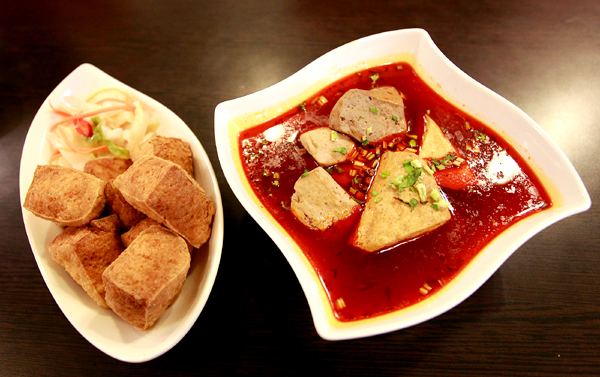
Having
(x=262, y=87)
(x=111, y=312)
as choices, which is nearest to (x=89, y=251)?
(x=111, y=312)

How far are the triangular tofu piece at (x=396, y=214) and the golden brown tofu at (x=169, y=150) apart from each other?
1093 millimetres

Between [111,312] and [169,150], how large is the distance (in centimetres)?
93

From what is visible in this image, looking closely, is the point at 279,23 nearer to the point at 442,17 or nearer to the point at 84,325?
the point at 442,17

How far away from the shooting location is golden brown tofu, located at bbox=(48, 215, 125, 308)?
1.71 m

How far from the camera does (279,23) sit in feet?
9.96

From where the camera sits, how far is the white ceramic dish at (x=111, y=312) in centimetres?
163

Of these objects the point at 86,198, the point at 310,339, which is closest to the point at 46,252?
the point at 86,198

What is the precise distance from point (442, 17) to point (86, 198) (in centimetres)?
314

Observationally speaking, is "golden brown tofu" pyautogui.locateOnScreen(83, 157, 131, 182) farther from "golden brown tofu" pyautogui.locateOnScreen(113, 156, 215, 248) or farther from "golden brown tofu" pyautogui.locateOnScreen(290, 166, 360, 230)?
"golden brown tofu" pyautogui.locateOnScreen(290, 166, 360, 230)

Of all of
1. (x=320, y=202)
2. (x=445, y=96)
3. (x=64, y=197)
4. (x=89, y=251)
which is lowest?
(x=89, y=251)

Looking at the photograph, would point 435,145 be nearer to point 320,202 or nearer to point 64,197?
point 320,202

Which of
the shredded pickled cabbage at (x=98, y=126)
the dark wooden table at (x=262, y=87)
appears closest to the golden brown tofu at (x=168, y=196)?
the dark wooden table at (x=262, y=87)

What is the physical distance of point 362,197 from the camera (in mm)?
1916

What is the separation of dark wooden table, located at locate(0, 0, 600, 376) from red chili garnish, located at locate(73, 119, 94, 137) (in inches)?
24.5
